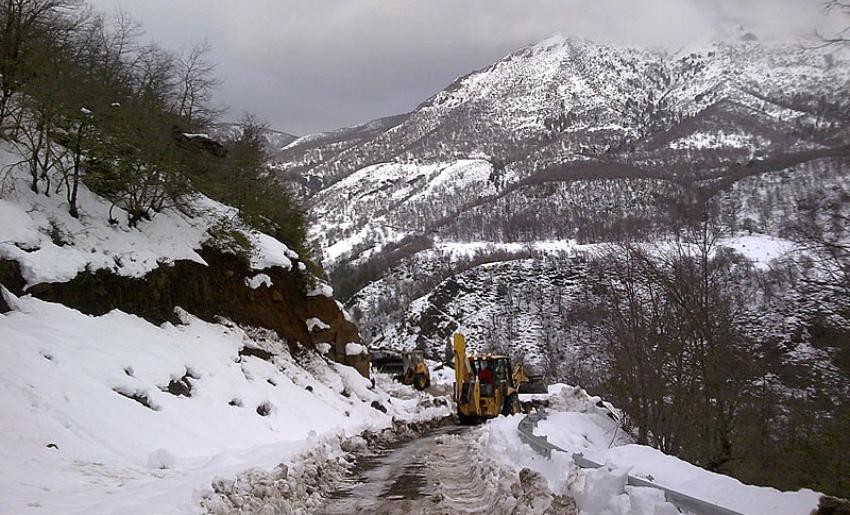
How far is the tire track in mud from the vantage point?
757 centimetres

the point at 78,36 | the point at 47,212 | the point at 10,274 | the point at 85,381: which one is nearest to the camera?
the point at 85,381

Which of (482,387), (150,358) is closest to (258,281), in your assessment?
(150,358)

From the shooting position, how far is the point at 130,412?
11.7 m

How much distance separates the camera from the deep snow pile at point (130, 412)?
7.92m

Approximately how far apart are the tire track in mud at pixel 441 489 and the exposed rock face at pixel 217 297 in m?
7.76

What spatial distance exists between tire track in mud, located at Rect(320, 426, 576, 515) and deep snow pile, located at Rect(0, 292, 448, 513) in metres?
1.38

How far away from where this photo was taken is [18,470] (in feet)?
26.2

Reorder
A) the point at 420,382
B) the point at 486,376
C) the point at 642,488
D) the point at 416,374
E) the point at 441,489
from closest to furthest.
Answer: the point at 642,488
the point at 441,489
the point at 486,376
the point at 420,382
the point at 416,374

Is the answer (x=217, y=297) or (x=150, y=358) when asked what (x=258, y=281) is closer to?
(x=217, y=297)

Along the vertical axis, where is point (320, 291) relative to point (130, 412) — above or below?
above

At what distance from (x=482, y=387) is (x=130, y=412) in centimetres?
1892

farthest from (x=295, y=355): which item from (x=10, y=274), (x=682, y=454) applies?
(x=682, y=454)

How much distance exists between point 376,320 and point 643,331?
5622 inches

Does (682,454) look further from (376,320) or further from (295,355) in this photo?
(376,320)
